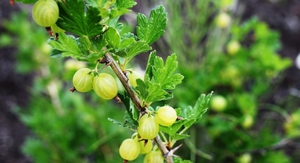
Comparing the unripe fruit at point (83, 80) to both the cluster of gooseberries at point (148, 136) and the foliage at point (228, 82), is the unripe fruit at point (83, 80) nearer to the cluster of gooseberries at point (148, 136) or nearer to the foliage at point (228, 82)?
the cluster of gooseberries at point (148, 136)

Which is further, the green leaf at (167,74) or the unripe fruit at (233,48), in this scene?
the unripe fruit at (233,48)

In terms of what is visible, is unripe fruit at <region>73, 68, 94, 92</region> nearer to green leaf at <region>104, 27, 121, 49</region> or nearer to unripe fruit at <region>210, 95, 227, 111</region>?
green leaf at <region>104, 27, 121, 49</region>

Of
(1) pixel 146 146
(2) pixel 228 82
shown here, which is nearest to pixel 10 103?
(2) pixel 228 82

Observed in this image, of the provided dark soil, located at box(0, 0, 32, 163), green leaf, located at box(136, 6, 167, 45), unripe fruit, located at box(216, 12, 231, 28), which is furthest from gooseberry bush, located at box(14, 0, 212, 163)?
dark soil, located at box(0, 0, 32, 163)

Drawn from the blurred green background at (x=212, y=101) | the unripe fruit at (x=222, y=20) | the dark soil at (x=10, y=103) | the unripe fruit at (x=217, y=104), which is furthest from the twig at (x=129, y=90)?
the dark soil at (x=10, y=103)

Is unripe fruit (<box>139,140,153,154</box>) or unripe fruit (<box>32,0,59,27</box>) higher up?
unripe fruit (<box>32,0,59,27</box>)

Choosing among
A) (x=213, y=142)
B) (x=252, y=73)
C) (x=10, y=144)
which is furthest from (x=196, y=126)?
(x=10, y=144)

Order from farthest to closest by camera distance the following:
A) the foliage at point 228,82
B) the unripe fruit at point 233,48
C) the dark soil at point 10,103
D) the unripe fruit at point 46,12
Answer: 1. the dark soil at point 10,103
2. the unripe fruit at point 233,48
3. the foliage at point 228,82
4. the unripe fruit at point 46,12

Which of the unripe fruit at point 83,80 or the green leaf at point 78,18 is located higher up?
the green leaf at point 78,18
